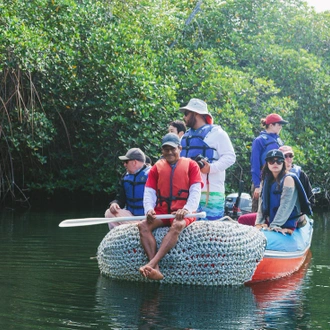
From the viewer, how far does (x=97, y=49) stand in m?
15.5

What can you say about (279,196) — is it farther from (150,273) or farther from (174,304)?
(174,304)

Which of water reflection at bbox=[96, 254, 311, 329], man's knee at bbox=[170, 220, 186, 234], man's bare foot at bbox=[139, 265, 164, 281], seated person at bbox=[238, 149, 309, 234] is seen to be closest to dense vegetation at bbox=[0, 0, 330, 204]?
seated person at bbox=[238, 149, 309, 234]

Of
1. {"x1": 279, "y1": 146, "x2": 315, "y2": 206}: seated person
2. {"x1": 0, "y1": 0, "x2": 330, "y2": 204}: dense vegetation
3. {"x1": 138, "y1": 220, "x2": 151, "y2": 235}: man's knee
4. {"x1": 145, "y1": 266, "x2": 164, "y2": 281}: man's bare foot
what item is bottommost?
{"x1": 145, "y1": 266, "x2": 164, "y2": 281}: man's bare foot

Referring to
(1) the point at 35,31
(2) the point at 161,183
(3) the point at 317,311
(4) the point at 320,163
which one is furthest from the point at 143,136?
(3) the point at 317,311

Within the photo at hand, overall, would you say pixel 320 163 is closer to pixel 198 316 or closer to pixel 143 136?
pixel 143 136

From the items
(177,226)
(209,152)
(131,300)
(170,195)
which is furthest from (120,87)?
(131,300)

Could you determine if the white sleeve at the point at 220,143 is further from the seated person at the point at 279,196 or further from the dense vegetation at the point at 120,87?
the dense vegetation at the point at 120,87

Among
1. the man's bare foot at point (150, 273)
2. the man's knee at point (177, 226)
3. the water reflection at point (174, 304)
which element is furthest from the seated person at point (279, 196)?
the man's bare foot at point (150, 273)

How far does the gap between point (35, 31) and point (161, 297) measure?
27.1ft

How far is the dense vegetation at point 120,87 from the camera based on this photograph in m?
14.8

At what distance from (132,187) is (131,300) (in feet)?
7.60

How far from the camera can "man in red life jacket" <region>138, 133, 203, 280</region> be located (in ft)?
24.0

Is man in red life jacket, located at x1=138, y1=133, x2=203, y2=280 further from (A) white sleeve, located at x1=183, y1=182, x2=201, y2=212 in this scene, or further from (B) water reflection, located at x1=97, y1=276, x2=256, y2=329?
(B) water reflection, located at x1=97, y1=276, x2=256, y2=329

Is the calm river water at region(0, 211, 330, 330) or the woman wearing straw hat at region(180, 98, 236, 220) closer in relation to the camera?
the calm river water at region(0, 211, 330, 330)
